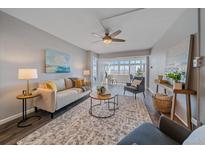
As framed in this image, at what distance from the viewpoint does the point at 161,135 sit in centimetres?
124

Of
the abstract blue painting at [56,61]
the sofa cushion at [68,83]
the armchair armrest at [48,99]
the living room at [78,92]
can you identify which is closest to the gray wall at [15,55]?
the living room at [78,92]

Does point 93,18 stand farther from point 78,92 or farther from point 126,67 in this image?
point 126,67

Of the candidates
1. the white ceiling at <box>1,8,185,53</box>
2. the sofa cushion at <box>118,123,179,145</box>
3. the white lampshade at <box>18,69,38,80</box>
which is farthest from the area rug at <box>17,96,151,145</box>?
the white ceiling at <box>1,8,185,53</box>

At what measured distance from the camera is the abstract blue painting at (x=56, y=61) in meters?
3.42

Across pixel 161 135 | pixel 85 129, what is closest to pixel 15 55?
pixel 85 129

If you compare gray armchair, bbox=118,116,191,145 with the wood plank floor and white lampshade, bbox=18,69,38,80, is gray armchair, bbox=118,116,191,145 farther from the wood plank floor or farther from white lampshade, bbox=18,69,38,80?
white lampshade, bbox=18,69,38,80

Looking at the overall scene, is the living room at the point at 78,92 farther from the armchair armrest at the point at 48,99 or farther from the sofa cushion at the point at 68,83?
the sofa cushion at the point at 68,83

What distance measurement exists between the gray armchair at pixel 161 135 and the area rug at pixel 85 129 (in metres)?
0.60

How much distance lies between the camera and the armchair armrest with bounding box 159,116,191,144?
1.12 meters

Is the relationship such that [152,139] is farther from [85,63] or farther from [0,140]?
[85,63]

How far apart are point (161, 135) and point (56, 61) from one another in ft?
12.5

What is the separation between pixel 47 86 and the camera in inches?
108
